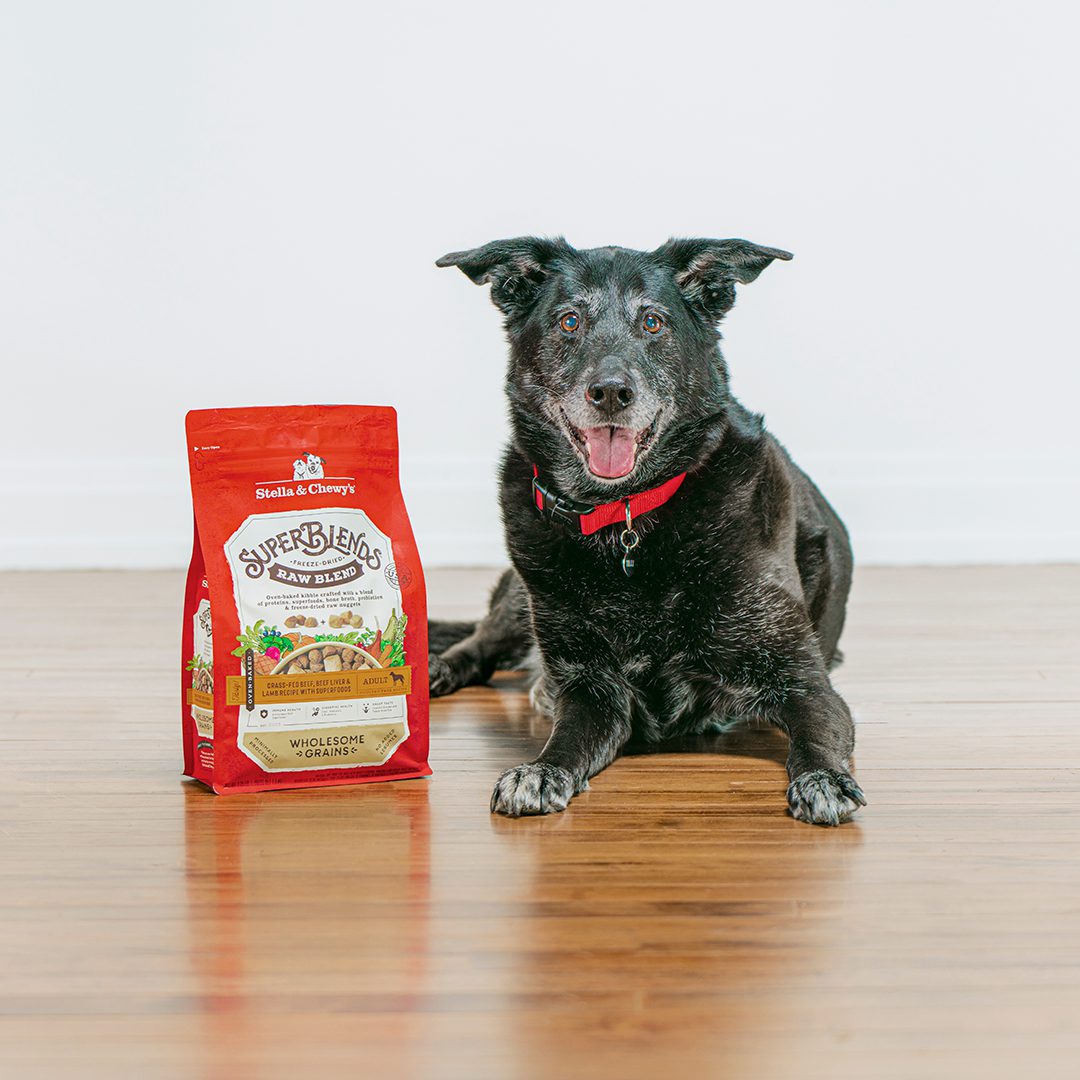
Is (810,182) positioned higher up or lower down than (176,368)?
higher up

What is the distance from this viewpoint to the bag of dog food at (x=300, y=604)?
2.03 m

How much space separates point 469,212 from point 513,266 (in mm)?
2276

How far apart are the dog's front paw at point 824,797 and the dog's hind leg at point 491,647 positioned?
3.24 feet

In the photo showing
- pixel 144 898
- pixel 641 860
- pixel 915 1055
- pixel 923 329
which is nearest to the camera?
pixel 915 1055

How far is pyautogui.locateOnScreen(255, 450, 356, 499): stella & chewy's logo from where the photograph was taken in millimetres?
2068

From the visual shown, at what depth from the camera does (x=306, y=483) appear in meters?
2.09

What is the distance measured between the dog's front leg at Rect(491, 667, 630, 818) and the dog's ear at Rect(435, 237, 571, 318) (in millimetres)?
650

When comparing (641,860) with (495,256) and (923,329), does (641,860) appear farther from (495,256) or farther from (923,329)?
(923,329)

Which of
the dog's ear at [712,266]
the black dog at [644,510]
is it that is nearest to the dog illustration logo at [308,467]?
the black dog at [644,510]

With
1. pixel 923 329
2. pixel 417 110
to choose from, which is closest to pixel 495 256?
pixel 417 110

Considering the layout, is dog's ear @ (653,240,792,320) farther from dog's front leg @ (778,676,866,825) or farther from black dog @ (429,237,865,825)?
dog's front leg @ (778,676,866,825)

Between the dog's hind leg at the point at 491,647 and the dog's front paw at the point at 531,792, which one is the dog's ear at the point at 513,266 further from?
the dog's front paw at the point at 531,792

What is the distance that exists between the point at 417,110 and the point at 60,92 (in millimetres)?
1146

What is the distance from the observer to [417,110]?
14.8ft
